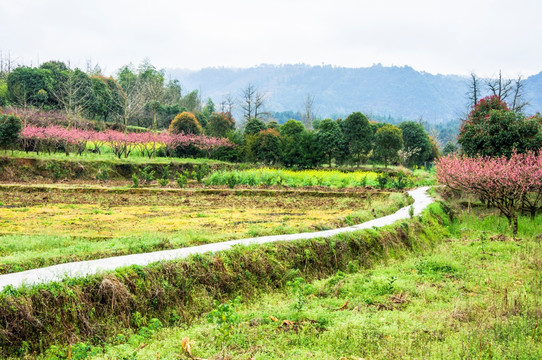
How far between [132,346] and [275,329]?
5.72ft

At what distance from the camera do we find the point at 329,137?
3300 cm

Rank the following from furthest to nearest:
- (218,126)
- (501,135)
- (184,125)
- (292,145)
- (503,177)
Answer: (218,126) < (184,125) < (292,145) < (501,135) < (503,177)

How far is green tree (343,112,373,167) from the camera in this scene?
34.4 meters

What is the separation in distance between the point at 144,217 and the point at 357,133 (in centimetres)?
2558

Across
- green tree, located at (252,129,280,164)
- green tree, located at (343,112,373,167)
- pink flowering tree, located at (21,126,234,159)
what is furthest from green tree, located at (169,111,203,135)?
green tree, located at (343,112,373,167)

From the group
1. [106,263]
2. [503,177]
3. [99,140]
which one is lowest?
[106,263]

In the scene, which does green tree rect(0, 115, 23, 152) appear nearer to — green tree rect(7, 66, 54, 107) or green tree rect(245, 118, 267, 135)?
green tree rect(7, 66, 54, 107)

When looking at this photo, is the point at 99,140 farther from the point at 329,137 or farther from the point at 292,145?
the point at 329,137

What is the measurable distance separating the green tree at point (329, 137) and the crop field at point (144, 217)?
13.1m

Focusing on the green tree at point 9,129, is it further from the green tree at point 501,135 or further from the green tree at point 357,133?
the green tree at point 501,135

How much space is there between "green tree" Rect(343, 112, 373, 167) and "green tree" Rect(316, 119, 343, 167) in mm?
1280

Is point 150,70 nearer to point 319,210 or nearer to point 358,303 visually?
point 319,210

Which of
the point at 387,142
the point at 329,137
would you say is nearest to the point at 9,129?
the point at 329,137

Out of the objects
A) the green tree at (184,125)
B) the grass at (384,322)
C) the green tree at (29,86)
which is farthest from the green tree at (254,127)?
the grass at (384,322)
